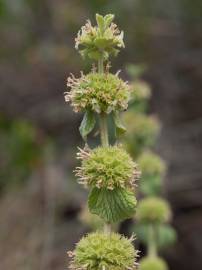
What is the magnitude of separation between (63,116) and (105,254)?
27.9 feet

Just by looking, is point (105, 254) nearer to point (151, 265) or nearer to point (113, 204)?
point (113, 204)

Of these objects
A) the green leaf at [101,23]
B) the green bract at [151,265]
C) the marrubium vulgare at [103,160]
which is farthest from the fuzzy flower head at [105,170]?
the green bract at [151,265]

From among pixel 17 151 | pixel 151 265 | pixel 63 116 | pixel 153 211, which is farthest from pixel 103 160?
pixel 63 116

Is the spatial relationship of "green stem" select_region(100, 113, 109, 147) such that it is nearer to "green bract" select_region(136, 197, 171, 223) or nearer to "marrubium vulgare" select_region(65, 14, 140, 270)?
"marrubium vulgare" select_region(65, 14, 140, 270)

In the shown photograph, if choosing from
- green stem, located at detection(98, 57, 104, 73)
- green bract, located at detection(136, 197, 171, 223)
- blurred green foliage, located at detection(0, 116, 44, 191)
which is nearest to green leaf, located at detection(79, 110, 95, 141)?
green stem, located at detection(98, 57, 104, 73)

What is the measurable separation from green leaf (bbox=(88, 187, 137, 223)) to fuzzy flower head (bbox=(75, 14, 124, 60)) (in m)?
0.54

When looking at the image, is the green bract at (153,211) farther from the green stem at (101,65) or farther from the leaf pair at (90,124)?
the green stem at (101,65)

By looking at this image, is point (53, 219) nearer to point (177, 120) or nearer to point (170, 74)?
point (177, 120)

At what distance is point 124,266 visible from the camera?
8.60 feet

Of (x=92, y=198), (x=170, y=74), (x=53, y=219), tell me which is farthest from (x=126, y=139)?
(x=170, y=74)

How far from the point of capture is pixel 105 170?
8.66ft

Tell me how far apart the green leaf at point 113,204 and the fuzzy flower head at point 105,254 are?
0.09 meters

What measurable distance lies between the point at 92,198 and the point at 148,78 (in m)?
8.03

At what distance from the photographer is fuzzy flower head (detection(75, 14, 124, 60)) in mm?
2545
